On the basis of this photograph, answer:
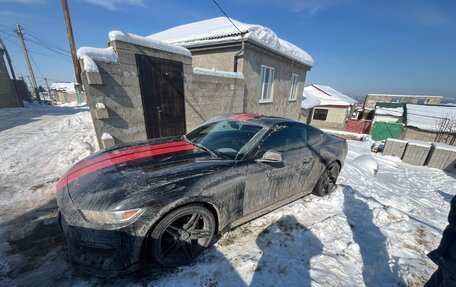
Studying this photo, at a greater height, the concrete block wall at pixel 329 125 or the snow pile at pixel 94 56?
the snow pile at pixel 94 56

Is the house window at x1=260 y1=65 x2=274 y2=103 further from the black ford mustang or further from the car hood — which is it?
the car hood

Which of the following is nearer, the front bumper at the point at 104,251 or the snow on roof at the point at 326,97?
the front bumper at the point at 104,251

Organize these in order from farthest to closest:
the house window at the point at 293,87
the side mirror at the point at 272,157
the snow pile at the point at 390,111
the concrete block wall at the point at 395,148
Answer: the snow pile at the point at 390,111 < the house window at the point at 293,87 < the concrete block wall at the point at 395,148 < the side mirror at the point at 272,157

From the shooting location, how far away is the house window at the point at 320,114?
23.2m

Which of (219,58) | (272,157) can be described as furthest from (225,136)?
(219,58)

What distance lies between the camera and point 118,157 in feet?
7.37

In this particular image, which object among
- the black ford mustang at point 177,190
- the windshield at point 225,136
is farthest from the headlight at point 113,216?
the windshield at point 225,136

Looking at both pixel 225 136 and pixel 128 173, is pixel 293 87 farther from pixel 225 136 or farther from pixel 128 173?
pixel 128 173

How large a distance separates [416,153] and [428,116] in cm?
1083

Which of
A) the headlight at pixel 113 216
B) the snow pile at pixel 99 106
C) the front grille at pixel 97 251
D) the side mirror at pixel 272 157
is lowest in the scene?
the front grille at pixel 97 251

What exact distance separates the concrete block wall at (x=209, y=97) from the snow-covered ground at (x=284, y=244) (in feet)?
11.2

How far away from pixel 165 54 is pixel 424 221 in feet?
20.7

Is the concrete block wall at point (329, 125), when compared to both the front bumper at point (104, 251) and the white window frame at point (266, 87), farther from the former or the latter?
the front bumper at point (104, 251)

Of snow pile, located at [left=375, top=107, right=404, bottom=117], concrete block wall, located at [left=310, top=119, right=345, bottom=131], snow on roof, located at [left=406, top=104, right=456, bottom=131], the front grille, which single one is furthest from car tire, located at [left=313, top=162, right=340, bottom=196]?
concrete block wall, located at [left=310, top=119, right=345, bottom=131]
